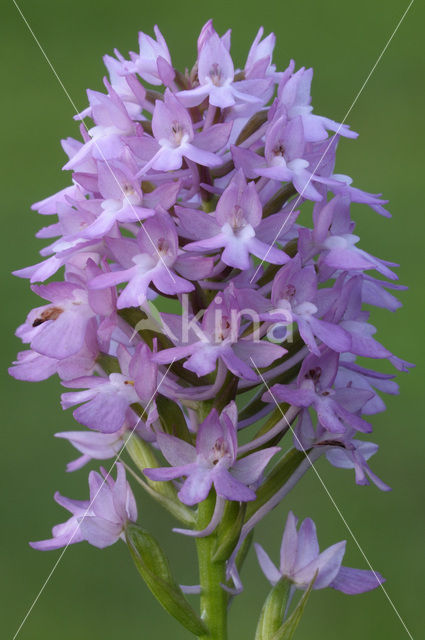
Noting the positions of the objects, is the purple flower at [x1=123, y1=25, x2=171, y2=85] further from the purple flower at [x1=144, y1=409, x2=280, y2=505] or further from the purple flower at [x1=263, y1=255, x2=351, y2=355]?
the purple flower at [x1=144, y1=409, x2=280, y2=505]

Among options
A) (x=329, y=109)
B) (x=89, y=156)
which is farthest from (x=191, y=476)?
(x=329, y=109)

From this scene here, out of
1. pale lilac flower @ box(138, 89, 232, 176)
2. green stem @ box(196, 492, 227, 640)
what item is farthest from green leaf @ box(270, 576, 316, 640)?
pale lilac flower @ box(138, 89, 232, 176)

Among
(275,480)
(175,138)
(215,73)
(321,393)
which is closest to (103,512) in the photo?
(275,480)

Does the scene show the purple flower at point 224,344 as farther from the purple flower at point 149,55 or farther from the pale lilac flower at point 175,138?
the purple flower at point 149,55

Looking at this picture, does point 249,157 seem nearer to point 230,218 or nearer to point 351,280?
point 230,218

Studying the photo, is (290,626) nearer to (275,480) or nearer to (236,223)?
(275,480)

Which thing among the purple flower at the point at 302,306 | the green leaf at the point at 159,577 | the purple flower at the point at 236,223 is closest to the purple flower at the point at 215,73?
the purple flower at the point at 236,223
